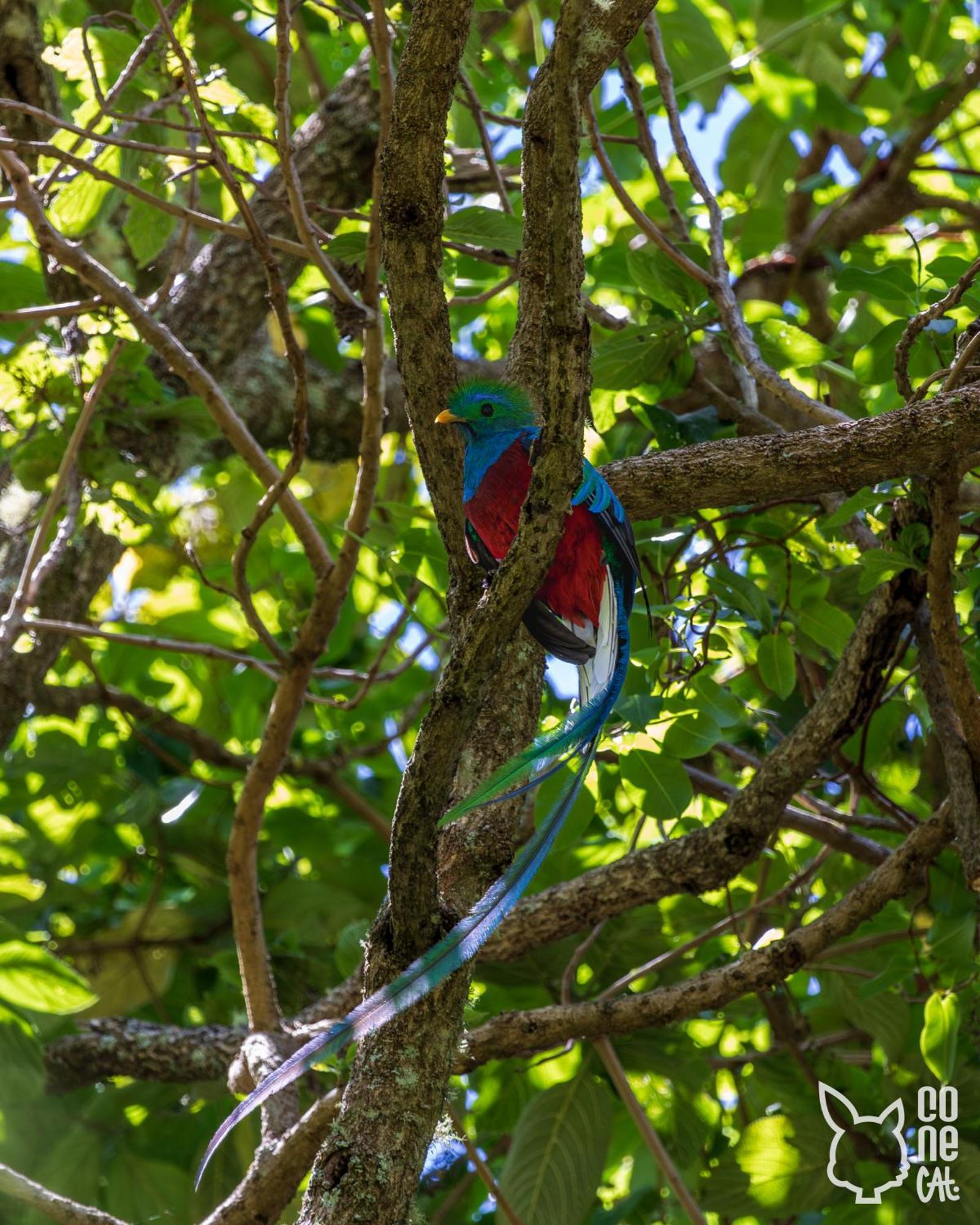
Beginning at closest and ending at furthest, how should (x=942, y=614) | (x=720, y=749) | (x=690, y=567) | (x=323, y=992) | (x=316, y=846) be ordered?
(x=942, y=614) < (x=690, y=567) < (x=720, y=749) < (x=323, y=992) < (x=316, y=846)

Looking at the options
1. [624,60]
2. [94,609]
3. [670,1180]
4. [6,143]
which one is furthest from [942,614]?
[94,609]

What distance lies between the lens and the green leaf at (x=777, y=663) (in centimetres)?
257

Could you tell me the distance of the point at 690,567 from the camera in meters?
2.57

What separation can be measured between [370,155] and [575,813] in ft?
7.68

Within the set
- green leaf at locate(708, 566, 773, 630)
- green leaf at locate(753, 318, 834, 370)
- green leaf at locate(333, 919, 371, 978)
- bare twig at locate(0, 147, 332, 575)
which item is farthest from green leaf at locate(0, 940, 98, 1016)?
green leaf at locate(753, 318, 834, 370)

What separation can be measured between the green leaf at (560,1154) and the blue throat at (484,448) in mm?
1353

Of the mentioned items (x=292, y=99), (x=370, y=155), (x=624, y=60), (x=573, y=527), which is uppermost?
(x=292, y=99)

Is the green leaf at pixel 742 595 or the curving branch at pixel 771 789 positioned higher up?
the green leaf at pixel 742 595

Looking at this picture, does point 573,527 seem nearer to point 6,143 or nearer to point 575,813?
point 575,813

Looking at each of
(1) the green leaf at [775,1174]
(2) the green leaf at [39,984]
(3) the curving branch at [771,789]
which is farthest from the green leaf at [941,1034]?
(2) the green leaf at [39,984]

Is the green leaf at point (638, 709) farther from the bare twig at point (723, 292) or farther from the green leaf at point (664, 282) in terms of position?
the green leaf at point (664, 282)

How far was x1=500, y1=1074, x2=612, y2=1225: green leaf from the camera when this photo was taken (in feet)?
8.42

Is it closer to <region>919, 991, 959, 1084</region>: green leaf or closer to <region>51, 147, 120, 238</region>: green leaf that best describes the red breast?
<region>919, 991, 959, 1084</region>: green leaf

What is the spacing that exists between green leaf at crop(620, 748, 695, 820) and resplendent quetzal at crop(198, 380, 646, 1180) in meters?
0.21
